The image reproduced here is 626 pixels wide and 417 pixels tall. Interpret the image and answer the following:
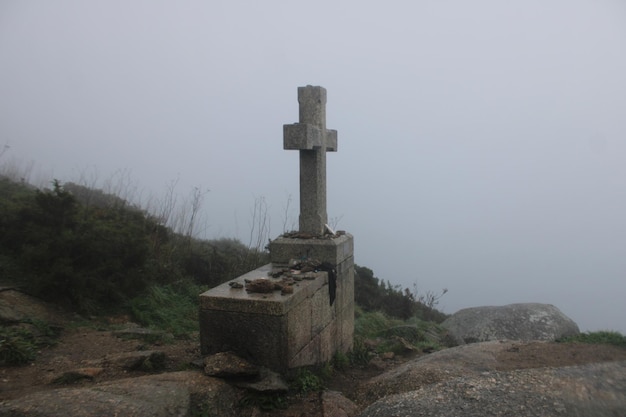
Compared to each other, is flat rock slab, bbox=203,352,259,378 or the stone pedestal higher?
the stone pedestal

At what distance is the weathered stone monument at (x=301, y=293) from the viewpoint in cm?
445

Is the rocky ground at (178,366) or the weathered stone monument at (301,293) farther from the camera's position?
the weathered stone monument at (301,293)

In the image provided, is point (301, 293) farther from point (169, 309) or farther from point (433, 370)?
point (169, 309)

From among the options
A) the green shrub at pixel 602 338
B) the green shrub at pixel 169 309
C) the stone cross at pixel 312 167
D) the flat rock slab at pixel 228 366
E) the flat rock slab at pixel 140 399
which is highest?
the stone cross at pixel 312 167

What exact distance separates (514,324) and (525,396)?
5.74 metres

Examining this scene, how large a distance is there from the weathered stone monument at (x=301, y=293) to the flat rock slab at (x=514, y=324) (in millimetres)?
3279

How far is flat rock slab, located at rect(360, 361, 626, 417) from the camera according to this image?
11.6 feet

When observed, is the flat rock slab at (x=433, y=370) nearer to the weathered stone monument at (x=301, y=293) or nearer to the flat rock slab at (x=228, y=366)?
the weathered stone monument at (x=301, y=293)

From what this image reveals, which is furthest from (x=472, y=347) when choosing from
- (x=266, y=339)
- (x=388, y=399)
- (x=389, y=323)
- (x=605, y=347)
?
(x=389, y=323)

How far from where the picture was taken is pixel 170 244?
9641 millimetres

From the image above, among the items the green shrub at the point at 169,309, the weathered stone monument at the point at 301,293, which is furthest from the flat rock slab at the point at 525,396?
the green shrub at the point at 169,309

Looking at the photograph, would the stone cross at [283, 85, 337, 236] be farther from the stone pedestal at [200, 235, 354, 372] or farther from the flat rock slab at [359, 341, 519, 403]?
the flat rock slab at [359, 341, 519, 403]

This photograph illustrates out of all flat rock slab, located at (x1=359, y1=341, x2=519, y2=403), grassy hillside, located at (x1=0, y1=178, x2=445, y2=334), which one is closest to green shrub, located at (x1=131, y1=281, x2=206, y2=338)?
grassy hillside, located at (x1=0, y1=178, x2=445, y2=334)

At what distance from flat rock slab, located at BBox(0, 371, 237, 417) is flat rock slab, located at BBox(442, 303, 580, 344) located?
6096 mm
